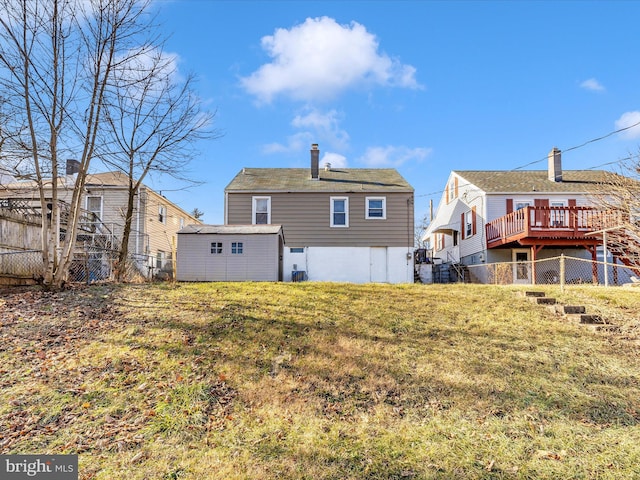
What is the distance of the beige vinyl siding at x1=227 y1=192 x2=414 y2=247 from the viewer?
18953 mm

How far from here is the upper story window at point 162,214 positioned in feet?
75.2

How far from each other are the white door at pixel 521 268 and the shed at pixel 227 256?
469 inches

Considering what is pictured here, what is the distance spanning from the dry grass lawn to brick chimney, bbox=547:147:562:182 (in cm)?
1378

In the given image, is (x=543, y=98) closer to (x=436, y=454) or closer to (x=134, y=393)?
(x=436, y=454)

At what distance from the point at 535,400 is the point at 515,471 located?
1805mm

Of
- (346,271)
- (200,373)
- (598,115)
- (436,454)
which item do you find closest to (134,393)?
(200,373)

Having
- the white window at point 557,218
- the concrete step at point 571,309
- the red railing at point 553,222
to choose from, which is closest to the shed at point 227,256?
the concrete step at point 571,309

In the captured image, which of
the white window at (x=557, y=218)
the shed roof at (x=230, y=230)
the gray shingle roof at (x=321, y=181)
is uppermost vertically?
the gray shingle roof at (x=321, y=181)

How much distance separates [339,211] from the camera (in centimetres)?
1923

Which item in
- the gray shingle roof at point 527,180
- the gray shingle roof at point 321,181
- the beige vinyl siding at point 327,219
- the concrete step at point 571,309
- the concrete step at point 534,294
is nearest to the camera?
the concrete step at point 571,309

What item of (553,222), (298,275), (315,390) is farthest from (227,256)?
(553,222)

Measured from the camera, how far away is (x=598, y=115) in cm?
1349

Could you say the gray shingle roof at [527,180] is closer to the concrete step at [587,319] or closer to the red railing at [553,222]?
the red railing at [553,222]

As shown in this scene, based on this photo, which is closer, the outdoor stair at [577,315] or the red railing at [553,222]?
the outdoor stair at [577,315]
